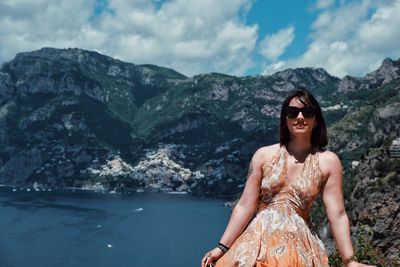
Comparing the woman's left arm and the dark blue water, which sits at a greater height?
the woman's left arm

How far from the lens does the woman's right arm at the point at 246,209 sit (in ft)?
18.3

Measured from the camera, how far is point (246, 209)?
5.59 metres

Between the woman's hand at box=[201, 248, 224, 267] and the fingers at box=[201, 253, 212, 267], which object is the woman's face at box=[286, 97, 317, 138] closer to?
the woman's hand at box=[201, 248, 224, 267]

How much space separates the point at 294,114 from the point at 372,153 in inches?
4100

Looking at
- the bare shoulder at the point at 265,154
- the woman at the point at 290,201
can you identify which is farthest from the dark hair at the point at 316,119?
the bare shoulder at the point at 265,154

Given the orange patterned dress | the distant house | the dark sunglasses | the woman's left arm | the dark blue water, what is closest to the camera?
the orange patterned dress

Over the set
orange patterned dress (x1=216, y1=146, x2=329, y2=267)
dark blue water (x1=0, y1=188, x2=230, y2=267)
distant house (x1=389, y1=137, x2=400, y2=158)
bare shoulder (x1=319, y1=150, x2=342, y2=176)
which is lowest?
dark blue water (x1=0, y1=188, x2=230, y2=267)

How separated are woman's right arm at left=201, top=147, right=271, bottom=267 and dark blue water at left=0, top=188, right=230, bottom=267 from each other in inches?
4225

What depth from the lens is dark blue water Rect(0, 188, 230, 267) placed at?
11575 centimetres

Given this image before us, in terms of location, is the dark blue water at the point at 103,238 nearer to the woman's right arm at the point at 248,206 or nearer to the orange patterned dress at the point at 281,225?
the woman's right arm at the point at 248,206

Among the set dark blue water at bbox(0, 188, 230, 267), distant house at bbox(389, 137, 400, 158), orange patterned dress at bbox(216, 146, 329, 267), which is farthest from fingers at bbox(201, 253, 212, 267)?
dark blue water at bbox(0, 188, 230, 267)

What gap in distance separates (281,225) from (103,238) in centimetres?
14244

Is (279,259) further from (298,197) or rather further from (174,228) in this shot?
(174,228)

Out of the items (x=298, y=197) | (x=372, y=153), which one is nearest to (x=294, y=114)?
(x=298, y=197)
